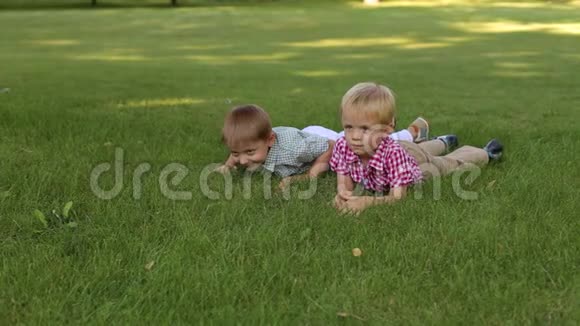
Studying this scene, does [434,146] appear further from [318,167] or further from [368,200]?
[368,200]

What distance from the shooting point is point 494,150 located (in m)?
4.80

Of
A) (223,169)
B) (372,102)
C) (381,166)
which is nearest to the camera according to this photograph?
(372,102)

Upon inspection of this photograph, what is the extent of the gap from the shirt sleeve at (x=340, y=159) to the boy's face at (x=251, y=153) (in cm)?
51

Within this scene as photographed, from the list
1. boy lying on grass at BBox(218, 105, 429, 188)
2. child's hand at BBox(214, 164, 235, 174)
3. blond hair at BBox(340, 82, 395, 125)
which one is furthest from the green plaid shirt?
blond hair at BBox(340, 82, 395, 125)

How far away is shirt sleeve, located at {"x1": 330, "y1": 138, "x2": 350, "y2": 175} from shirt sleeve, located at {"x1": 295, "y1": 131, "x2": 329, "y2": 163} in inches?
16.3

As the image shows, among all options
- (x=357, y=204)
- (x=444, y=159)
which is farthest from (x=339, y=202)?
(x=444, y=159)

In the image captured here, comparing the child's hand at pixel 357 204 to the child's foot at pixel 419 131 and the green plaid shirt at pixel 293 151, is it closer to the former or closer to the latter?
the green plaid shirt at pixel 293 151

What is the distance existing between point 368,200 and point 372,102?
1.96 feet

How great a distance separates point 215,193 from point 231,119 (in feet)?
2.51

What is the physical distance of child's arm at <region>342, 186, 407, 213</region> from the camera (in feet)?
11.5

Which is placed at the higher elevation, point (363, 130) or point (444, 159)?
point (363, 130)

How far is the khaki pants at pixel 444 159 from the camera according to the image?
4344 millimetres

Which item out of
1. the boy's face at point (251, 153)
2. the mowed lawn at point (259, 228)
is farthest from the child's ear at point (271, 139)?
the mowed lawn at point (259, 228)

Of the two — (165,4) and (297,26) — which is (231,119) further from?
(165,4)
